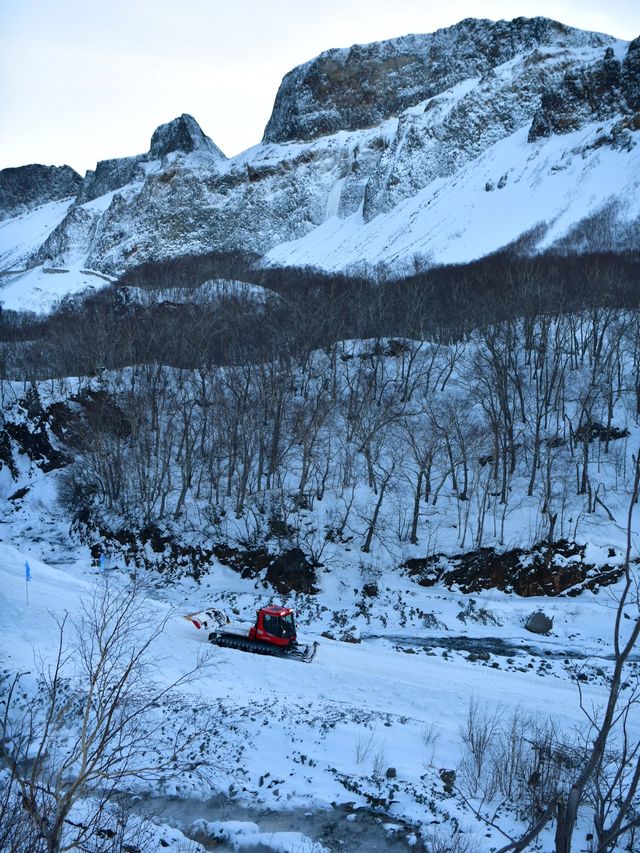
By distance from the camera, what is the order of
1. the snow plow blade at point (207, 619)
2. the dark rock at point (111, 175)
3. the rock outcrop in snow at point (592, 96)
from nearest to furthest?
1. the snow plow blade at point (207, 619)
2. the rock outcrop in snow at point (592, 96)
3. the dark rock at point (111, 175)

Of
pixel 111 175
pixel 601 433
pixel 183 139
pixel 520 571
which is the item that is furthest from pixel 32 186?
pixel 520 571

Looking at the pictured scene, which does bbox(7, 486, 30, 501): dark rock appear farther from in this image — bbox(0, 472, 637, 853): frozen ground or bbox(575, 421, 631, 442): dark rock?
bbox(575, 421, 631, 442): dark rock

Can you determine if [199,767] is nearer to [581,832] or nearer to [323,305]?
[581,832]

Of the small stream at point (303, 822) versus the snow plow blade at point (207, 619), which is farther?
the snow plow blade at point (207, 619)

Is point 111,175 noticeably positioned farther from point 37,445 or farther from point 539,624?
point 539,624

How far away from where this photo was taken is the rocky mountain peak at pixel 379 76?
101188mm

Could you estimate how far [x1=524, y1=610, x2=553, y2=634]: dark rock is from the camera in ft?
67.1

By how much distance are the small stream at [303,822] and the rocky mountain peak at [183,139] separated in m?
115

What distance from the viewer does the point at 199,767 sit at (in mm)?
11750

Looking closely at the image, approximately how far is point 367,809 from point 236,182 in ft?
343

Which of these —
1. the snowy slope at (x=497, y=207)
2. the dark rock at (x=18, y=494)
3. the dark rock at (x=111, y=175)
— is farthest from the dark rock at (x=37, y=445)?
the dark rock at (x=111, y=175)

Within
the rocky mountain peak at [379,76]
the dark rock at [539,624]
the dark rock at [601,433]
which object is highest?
the rocky mountain peak at [379,76]

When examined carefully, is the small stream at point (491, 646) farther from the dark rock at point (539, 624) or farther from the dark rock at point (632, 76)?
the dark rock at point (632, 76)

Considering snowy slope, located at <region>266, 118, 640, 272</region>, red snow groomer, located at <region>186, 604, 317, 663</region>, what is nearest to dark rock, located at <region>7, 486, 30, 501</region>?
red snow groomer, located at <region>186, 604, 317, 663</region>
